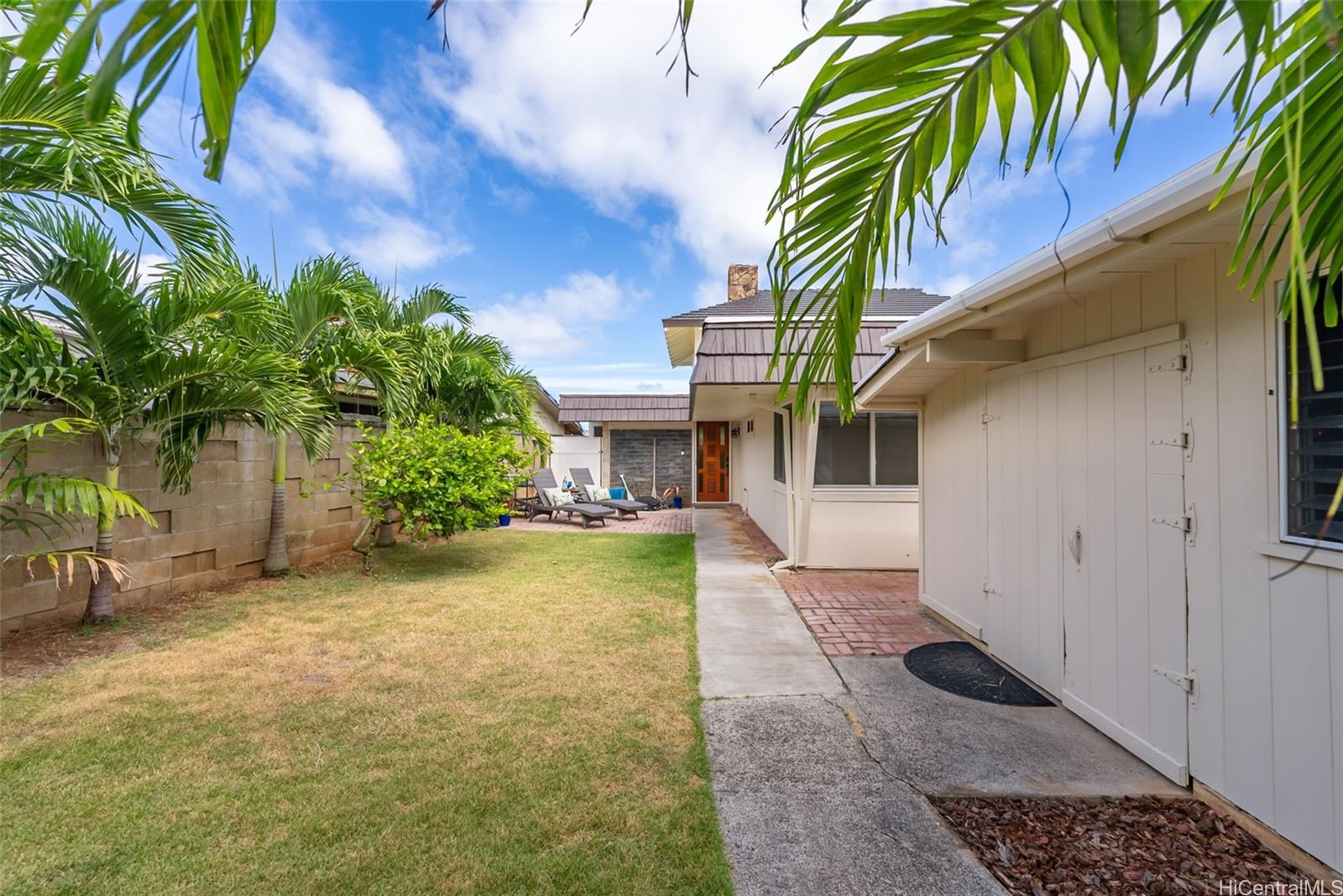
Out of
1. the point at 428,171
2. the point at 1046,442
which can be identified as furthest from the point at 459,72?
the point at 428,171

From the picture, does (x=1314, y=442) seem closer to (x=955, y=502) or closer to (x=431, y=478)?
(x=955, y=502)

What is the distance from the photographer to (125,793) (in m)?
2.54

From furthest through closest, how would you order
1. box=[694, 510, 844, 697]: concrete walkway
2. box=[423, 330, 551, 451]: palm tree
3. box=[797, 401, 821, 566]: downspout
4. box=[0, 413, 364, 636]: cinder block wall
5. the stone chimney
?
the stone chimney < box=[423, 330, 551, 451]: palm tree < box=[797, 401, 821, 566]: downspout < box=[0, 413, 364, 636]: cinder block wall < box=[694, 510, 844, 697]: concrete walkway

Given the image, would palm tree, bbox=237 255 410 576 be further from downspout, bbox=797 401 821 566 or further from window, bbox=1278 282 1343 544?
window, bbox=1278 282 1343 544

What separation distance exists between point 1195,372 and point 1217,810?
6.18ft

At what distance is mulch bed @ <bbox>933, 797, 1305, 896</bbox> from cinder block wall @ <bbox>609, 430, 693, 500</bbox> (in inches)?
599

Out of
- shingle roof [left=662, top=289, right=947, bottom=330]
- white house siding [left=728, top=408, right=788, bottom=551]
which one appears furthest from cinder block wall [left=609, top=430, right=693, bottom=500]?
shingle roof [left=662, top=289, right=947, bottom=330]

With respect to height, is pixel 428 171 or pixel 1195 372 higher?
pixel 428 171

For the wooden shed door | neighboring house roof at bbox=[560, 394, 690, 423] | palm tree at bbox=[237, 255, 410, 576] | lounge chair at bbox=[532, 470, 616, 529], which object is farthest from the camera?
neighboring house roof at bbox=[560, 394, 690, 423]

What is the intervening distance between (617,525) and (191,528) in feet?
24.9

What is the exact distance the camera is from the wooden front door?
17.6 m

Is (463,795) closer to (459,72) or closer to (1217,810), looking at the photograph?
(1217,810)

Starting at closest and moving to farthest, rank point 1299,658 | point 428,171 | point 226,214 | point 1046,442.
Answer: point 1299,658 → point 1046,442 → point 226,214 → point 428,171

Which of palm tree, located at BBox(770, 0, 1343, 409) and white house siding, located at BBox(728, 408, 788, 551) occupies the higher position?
palm tree, located at BBox(770, 0, 1343, 409)
